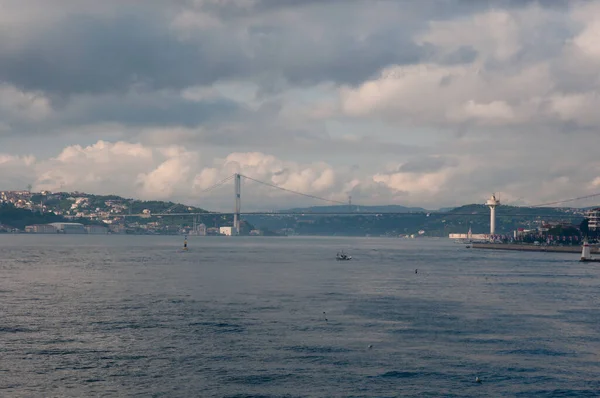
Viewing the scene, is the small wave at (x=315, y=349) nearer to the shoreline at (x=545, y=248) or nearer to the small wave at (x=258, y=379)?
the small wave at (x=258, y=379)

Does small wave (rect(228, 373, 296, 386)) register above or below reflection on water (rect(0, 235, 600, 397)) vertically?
below

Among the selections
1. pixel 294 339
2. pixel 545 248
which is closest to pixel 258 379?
pixel 294 339

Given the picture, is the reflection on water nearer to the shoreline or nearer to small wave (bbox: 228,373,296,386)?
small wave (bbox: 228,373,296,386)

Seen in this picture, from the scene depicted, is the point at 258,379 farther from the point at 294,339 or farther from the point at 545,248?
the point at 545,248

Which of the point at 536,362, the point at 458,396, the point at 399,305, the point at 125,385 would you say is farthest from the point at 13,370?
the point at 399,305

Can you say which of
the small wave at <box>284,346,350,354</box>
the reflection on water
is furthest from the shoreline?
the small wave at <box>284,346,350,354</box>

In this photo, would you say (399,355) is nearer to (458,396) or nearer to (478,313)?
(458,396)

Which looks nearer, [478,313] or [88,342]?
[88,342]

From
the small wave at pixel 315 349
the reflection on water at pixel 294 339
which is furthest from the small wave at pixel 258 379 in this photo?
the small wave at pixel 315 349

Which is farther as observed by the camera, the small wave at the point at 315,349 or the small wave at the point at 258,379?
the small wave at the point at 315,349
